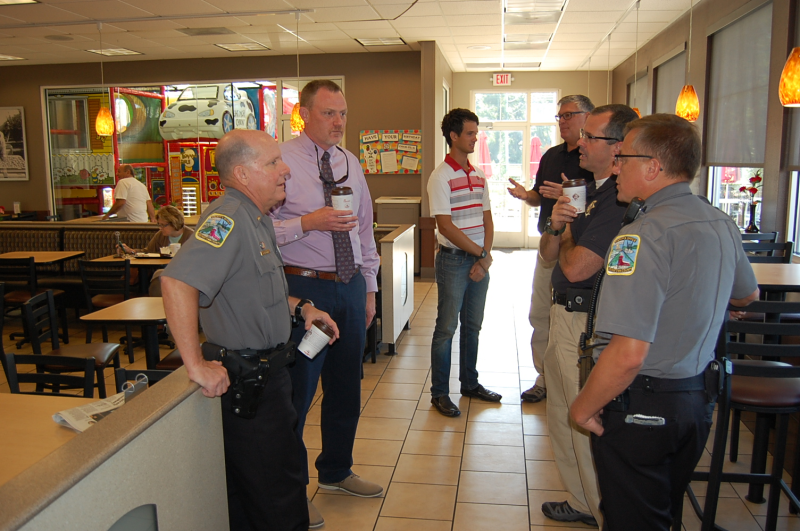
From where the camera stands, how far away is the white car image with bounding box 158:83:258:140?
33.3 ft

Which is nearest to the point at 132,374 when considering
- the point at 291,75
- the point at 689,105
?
the point at 689,105

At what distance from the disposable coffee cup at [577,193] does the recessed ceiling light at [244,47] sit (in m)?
7.72

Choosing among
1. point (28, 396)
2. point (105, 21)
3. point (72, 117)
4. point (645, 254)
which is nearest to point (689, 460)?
point (645, 254)

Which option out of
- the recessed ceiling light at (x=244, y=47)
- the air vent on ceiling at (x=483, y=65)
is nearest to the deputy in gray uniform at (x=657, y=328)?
the recessed ceiling light at (x=244, y=47)

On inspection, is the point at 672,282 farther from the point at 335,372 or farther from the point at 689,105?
the point at 689,105

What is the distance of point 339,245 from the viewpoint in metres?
2.56

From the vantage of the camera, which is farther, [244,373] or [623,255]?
[244,373]

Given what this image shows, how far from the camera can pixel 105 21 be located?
281 inches

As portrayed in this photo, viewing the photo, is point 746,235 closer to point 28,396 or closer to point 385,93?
point 28,396

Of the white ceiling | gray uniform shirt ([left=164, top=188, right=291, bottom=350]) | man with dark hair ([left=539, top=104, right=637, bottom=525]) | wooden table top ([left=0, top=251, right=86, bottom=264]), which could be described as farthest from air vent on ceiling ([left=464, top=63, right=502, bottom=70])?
gray uniform shirt ([left=164, top=188, right=291, bottom=350])

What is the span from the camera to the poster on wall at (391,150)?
952 cm

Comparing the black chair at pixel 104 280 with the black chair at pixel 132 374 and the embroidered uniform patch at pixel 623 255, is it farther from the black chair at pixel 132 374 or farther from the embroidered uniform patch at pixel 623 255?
the embroidered uniform patch at pixel 623 255

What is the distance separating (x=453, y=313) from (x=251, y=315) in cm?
212

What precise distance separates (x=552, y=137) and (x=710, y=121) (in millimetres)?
5454
